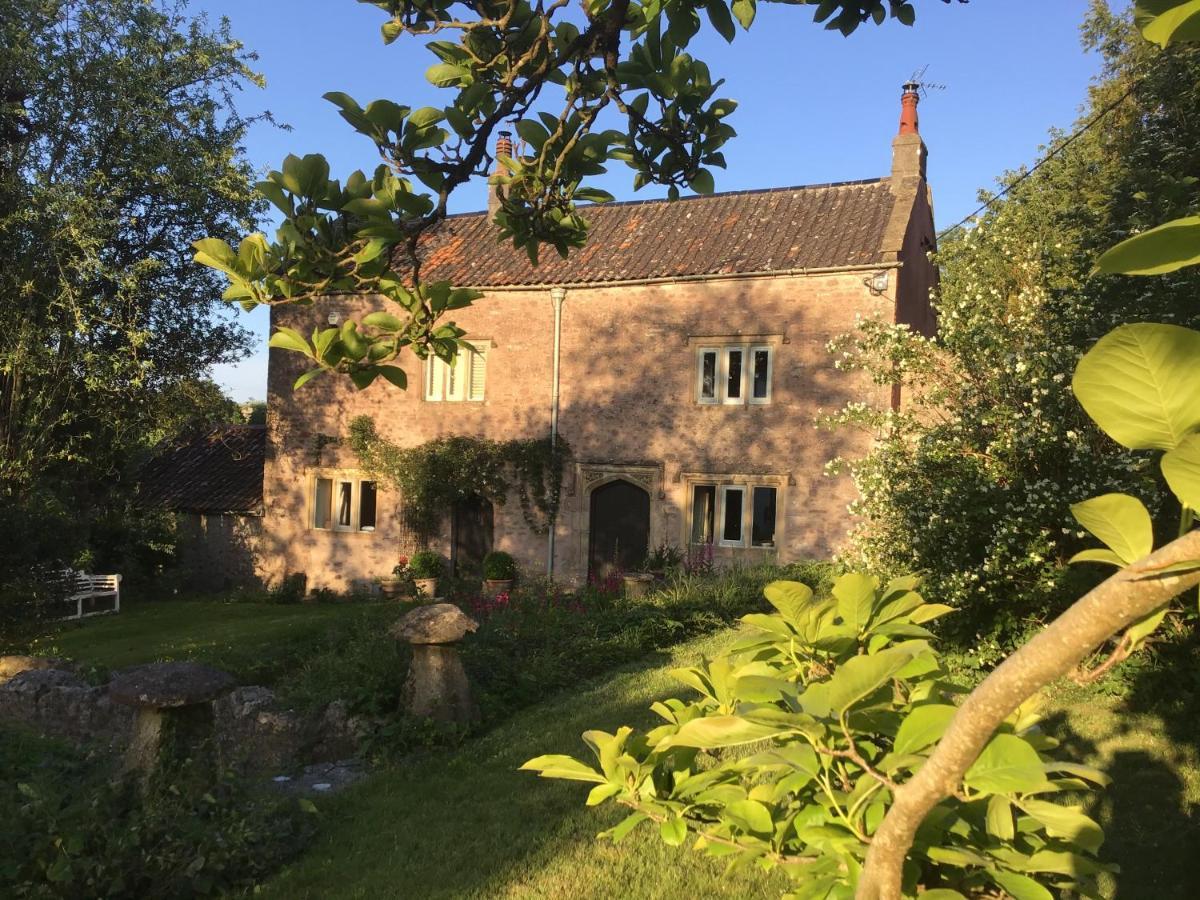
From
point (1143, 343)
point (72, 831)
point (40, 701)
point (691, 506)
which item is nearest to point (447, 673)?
point (72, 831)

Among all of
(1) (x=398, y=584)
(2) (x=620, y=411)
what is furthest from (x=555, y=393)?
(1) (x=398, y=584)

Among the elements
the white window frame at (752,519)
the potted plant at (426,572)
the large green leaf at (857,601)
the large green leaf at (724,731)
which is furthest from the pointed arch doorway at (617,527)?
the large green leaf at (724,731)

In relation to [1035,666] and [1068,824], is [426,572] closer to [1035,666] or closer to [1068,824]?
[1068,824]

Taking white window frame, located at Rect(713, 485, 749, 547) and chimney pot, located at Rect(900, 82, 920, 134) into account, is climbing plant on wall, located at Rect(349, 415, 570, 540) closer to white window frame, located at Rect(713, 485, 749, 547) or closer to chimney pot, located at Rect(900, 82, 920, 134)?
white window frame, located at Rect(713, 485, 749, 547)

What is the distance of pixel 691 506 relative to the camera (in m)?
16.1

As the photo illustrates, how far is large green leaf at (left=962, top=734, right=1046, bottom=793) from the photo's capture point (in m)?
1.18

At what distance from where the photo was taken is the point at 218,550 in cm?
1983

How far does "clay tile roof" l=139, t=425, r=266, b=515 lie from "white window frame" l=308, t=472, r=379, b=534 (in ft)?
4.62

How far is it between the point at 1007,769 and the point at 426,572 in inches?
662

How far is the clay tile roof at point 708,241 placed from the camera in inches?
605

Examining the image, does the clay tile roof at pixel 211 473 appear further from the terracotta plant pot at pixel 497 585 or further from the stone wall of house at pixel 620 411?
the terracotta plant pot at pixel 497 585

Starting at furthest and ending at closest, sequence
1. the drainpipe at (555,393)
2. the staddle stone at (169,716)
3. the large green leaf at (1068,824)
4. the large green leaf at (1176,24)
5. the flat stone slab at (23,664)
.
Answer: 1. the drainpipe at (555,393)
2. the flat stone slab at (23,664)
3. the staddle stone at (169,716)
4. the large green leaf at (1068,824)
5. the large green leaf at (1176,24)

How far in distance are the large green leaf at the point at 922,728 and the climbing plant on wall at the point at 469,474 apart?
1566cm

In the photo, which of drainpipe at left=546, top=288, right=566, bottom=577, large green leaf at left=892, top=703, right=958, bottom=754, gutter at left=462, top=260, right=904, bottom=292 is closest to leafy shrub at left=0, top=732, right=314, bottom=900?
large green leaf at left=892, top=703, right=958, bottom=754
